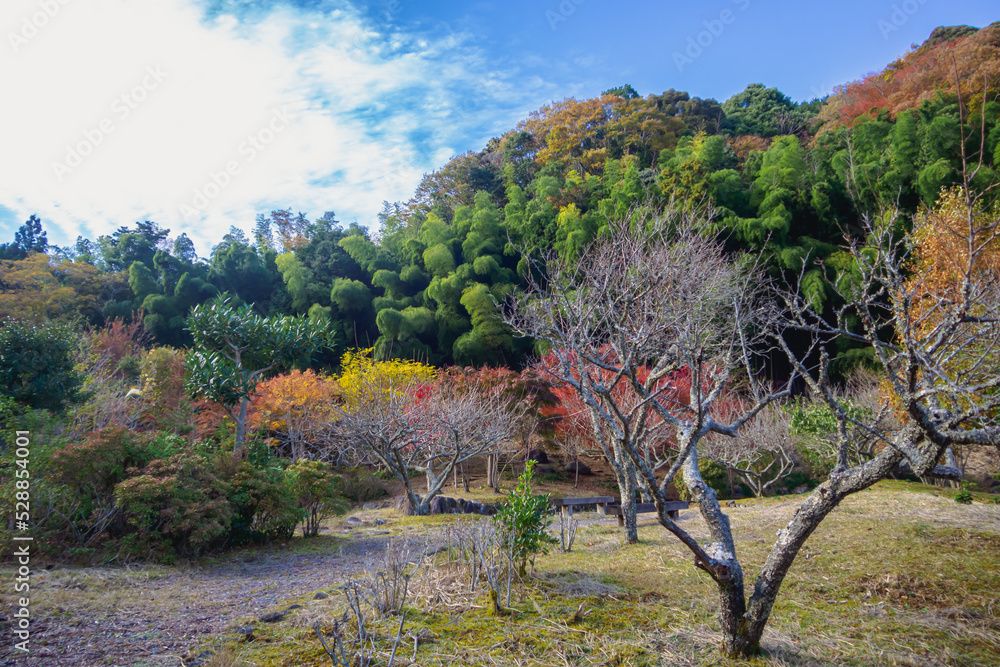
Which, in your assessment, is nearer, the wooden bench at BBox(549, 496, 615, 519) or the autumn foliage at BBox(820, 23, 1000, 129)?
the wooden bench at BBox(549, 496, 615, 519)

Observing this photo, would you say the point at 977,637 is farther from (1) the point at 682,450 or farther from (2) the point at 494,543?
(2) the point at 494,543

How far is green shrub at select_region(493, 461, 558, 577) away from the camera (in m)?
3.94

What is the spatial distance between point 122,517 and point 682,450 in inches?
240

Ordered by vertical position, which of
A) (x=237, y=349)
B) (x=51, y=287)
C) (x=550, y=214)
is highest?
(x=550, y=214)

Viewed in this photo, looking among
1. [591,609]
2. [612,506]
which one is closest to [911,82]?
[612,506]

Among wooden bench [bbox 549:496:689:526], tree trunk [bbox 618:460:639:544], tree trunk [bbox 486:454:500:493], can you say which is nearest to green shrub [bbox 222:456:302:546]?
wooden bench [bbox 549:496:689:526]

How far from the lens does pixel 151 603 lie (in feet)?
13.0

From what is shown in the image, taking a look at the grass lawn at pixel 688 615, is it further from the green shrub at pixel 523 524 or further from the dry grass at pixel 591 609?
the green shrub at pixel 523 524

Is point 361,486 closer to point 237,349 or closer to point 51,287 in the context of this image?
point 237,349

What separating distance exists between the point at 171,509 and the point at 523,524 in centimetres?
404

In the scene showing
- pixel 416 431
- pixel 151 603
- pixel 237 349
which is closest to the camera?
pixel 151 603

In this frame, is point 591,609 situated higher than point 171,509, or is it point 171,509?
point 171,509

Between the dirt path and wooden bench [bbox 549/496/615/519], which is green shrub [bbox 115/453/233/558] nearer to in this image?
the dirt path

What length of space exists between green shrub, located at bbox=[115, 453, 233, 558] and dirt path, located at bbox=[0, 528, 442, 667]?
37 centimetres
